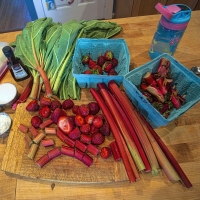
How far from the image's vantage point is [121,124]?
82 cm

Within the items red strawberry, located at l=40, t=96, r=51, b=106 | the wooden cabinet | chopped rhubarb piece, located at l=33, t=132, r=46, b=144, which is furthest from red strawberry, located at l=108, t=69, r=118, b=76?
the wooden cabinet

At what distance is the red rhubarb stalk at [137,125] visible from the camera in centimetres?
76

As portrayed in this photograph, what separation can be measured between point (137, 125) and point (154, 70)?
0.30 metres

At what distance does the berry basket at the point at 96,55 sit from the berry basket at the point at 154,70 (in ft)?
0.22

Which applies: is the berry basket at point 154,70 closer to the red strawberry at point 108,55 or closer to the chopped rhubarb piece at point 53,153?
the red strawberry at point 108,55

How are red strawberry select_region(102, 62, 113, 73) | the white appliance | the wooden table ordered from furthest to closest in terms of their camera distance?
the white appliance → red strawberry select_region(102, 62, 113, 73) → the wooden table

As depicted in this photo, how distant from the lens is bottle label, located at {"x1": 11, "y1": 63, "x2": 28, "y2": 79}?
935 millimetres

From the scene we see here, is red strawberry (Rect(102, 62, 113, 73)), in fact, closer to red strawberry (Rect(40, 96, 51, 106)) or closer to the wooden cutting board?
red strawberry (Rect(40, 96, 51, 106))

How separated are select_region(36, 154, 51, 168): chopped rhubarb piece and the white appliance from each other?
5.90 feet

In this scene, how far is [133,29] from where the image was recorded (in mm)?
1238

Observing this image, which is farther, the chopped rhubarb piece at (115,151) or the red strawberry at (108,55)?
the red strawberry at (108,55)

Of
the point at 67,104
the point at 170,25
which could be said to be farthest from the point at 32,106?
the point at 170,25

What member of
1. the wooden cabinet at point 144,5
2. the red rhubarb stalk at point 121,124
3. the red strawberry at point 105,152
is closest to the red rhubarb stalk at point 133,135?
the red rhubarb stalk at point 121,124

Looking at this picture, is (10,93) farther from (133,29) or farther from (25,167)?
(133,29)
